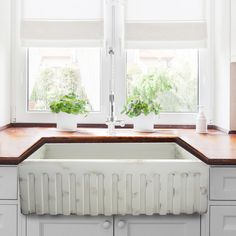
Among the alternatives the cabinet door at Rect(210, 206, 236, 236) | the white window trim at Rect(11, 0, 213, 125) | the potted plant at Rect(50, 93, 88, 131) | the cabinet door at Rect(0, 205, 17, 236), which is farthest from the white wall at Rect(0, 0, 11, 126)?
the cabinet door at Rect(210, 206, 236, 236)

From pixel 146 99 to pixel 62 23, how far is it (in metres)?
0.78

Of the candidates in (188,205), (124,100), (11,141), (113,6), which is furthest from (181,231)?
(113,6)

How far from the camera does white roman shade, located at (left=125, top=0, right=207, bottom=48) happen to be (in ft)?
10.0

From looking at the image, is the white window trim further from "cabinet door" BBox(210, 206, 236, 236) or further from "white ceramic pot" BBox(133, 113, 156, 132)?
"cabinet door" BBox(210, 206, 236, 236)

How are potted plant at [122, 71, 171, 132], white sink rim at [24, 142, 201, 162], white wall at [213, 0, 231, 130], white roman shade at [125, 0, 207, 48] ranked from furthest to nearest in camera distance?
white roman shade at [125, 0, 207, 48] < potted plant at [122, 71, 171, 132] < white wall at [213, 0, 231, 130] < white sink rim at [24, 142, 201, 162]

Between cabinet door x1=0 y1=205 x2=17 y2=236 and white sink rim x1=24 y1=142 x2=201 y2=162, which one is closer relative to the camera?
cabinet door x1=0 y1=205 x2=17 y2=236

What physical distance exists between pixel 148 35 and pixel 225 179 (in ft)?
4.85

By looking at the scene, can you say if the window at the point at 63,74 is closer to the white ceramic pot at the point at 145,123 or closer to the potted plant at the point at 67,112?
the potted plant at the point at 67,112

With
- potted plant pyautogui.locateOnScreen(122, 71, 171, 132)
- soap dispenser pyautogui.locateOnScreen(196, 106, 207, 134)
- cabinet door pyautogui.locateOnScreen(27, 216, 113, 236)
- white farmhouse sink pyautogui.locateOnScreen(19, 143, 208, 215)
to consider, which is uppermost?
potted plant pyautogui.locateOnScreen(122, 71, 171, 132)

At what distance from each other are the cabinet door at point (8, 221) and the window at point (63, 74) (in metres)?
1.37

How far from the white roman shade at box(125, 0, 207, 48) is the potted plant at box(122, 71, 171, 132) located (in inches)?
9.0

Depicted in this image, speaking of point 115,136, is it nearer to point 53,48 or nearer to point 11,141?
point 11,141

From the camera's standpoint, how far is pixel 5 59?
119 inches

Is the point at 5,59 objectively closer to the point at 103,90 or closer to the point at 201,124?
the point at 103,90
